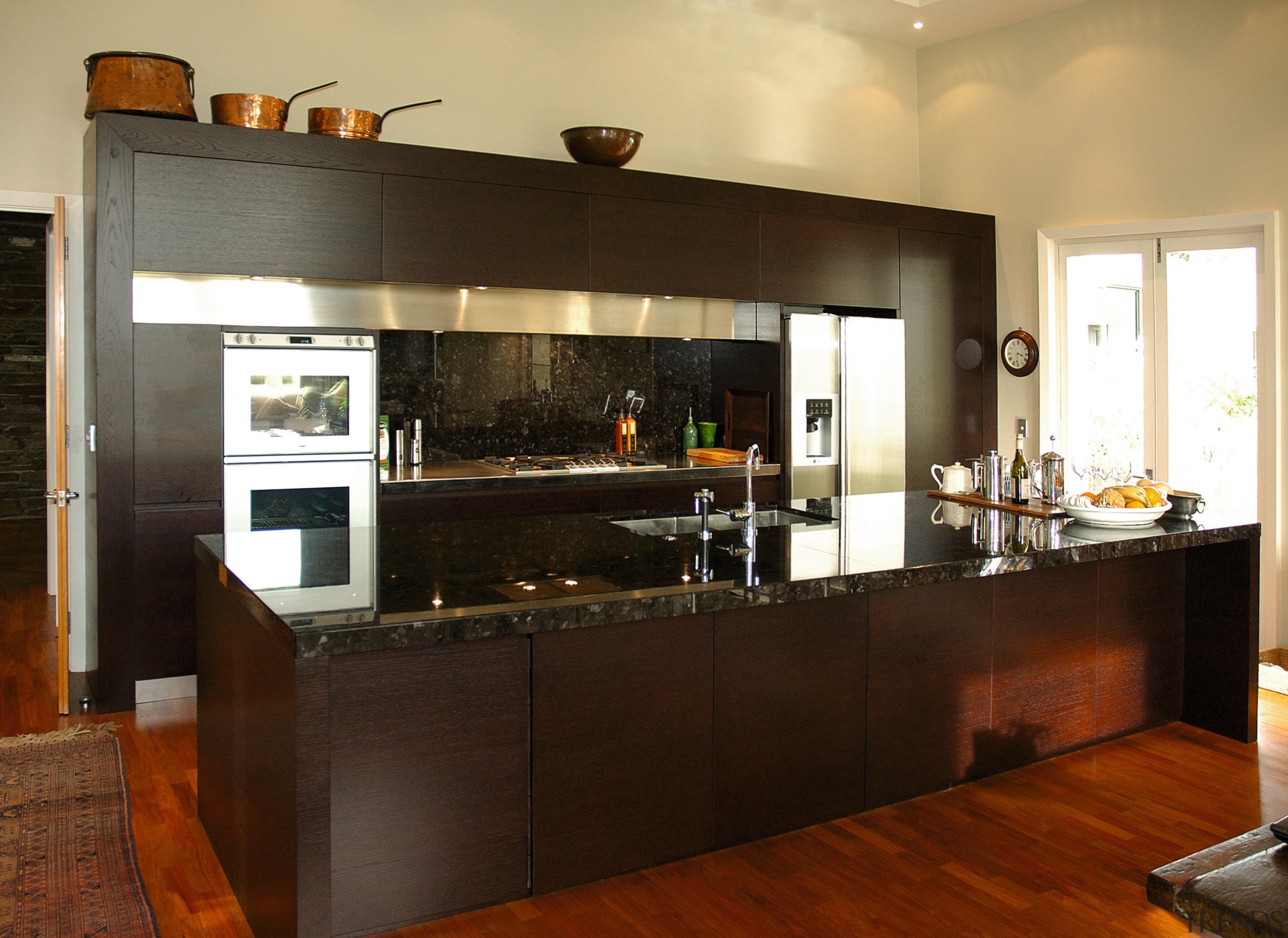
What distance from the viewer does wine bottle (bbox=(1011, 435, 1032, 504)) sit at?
151 inches

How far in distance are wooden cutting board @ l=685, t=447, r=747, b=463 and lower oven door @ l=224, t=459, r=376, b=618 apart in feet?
6.14

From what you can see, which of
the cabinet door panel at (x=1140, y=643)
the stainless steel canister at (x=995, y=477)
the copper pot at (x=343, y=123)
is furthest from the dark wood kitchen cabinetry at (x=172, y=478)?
the cabinet door panel at (x=1140, y=643)

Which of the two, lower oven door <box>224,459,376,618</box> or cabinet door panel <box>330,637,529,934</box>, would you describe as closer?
cabinet door panel <box>330,637,529,934</box>

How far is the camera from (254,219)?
4258 millimetres

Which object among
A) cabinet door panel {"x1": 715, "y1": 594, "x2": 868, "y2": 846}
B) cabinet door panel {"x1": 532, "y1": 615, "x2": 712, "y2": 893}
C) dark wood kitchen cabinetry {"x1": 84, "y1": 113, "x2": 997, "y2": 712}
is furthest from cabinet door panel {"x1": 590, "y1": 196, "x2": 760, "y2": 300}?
cabinet door panel {"x1": 532, "y1": 615, "x2": 712, "y2": 893}

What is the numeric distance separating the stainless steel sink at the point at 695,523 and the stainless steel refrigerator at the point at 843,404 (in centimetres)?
195

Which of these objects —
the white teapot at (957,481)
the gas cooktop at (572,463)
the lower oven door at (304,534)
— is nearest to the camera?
the lower oven door at (304,534)

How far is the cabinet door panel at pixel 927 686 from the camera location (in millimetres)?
3016

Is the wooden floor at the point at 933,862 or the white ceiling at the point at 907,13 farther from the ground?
the white ceiling at the point at 907,13

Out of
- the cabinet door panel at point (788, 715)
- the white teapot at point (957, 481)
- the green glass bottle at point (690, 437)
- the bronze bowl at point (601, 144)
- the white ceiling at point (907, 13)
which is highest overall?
the white ceiling at point (907, 13)

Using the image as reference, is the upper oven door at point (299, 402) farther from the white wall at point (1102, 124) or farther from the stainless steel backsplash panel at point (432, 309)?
the white wall at point (1102, 124)

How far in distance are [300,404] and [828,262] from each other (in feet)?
9.76

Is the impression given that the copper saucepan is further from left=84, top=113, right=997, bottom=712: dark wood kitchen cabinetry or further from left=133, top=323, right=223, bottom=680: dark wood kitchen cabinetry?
left=133, top=323, right=223, bottom=680: dark wood kitchen cabinetry

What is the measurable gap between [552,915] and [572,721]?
463 mm
